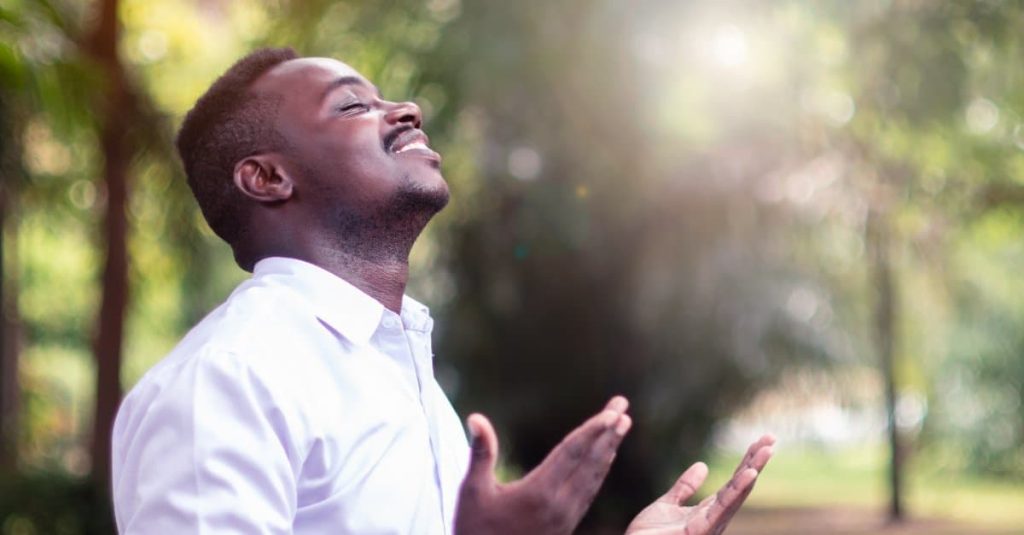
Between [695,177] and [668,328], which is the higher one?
[695,177]

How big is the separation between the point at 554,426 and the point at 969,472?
12.6m

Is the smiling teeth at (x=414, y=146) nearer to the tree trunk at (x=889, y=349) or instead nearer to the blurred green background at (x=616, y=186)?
the blurred green background at (x=616, y=186)

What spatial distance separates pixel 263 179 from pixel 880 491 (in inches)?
877

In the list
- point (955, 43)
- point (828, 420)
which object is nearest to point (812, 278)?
point (955, 43)

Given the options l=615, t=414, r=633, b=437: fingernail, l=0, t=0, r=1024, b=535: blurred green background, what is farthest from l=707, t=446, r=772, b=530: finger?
l=0, t=0, r=1024, b=535: blurred green background

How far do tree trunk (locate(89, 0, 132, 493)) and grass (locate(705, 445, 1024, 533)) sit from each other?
7678 mm

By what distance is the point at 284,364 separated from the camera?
1872mm

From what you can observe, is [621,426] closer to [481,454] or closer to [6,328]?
[481,454]

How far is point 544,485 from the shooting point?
5.47 feet

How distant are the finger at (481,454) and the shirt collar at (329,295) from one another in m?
0.42

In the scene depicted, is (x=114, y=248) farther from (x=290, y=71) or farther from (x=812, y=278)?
(x=290, y=71)

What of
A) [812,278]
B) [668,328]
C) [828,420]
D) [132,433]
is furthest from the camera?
[828,420]

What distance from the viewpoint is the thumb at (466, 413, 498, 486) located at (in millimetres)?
1651

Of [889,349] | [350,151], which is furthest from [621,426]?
[889,349]
